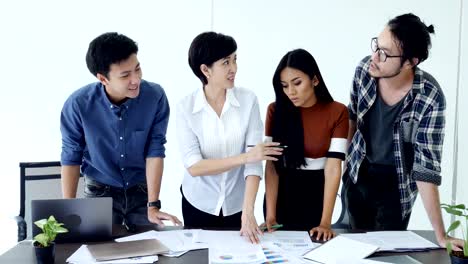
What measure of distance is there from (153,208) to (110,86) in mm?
582

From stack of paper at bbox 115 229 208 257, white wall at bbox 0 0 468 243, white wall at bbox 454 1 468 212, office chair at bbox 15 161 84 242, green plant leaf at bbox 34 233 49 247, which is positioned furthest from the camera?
white wall at bbox 0 0 468 243

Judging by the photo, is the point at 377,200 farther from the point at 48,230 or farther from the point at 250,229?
the point at 48,230

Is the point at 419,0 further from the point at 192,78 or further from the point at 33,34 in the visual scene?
the point at 33,34

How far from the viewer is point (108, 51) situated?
1.82 metres

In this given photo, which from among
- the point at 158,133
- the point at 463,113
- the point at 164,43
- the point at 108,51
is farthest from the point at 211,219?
the point at 463,113

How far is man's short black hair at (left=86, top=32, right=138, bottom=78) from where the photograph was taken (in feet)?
5.98

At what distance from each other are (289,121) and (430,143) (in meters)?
0.57

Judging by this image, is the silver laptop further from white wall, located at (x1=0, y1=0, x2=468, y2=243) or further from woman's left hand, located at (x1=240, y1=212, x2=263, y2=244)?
white wall, located at (x1=0, y1=0, x2=468, y2=243)

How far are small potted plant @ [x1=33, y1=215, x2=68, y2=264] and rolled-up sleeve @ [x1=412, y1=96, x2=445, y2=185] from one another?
1317 mm

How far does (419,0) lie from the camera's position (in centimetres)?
304

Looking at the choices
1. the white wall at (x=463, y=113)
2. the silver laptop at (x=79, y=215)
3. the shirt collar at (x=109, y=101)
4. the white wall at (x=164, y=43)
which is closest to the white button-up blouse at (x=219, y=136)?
the shirt collar at (x=109, y=101)

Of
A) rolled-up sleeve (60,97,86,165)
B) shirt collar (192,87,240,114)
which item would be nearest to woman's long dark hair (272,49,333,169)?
shirt collar (192,87,240,114)

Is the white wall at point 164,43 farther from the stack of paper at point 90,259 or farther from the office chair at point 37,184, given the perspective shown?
the stack of paper at point 90,259

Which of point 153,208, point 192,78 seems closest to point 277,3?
point 192,78
